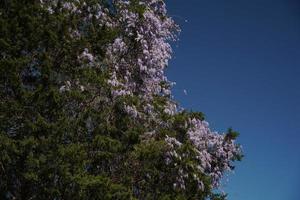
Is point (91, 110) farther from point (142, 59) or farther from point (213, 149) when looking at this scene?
point (213, 149)

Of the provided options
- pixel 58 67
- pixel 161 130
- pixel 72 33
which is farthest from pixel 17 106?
pixel 161 130

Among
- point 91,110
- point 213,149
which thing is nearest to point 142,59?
point 91,110

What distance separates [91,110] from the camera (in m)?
14.9

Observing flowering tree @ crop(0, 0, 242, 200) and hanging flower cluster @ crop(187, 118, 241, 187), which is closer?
flowering tree @ crop(0, 0, 242, 200)

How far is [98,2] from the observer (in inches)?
660

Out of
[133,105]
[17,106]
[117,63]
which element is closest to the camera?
[17,106]

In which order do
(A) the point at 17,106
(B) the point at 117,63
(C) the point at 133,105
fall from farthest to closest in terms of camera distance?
(B) the point at 117,63
(C) the point at 133,105
(A) the point at 17,106

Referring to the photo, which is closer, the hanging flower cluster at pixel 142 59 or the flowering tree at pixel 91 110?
the flowering tree at pixel 91 110

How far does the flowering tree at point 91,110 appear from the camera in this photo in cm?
1395

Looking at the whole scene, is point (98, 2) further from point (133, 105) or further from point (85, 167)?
point (85, 167)

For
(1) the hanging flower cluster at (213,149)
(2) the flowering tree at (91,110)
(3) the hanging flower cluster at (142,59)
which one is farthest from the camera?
(1) the hanging flower cluster at (213,149)

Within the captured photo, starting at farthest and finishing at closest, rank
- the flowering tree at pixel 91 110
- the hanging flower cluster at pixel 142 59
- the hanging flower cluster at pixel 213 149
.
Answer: the hanging flower cluster at pixel 213 149 → the hanging flower cluster at pixel 142 59 → the flowering tree at pixel 91 110

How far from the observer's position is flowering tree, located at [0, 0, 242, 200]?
13945mm

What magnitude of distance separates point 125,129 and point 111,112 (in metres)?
0.64
